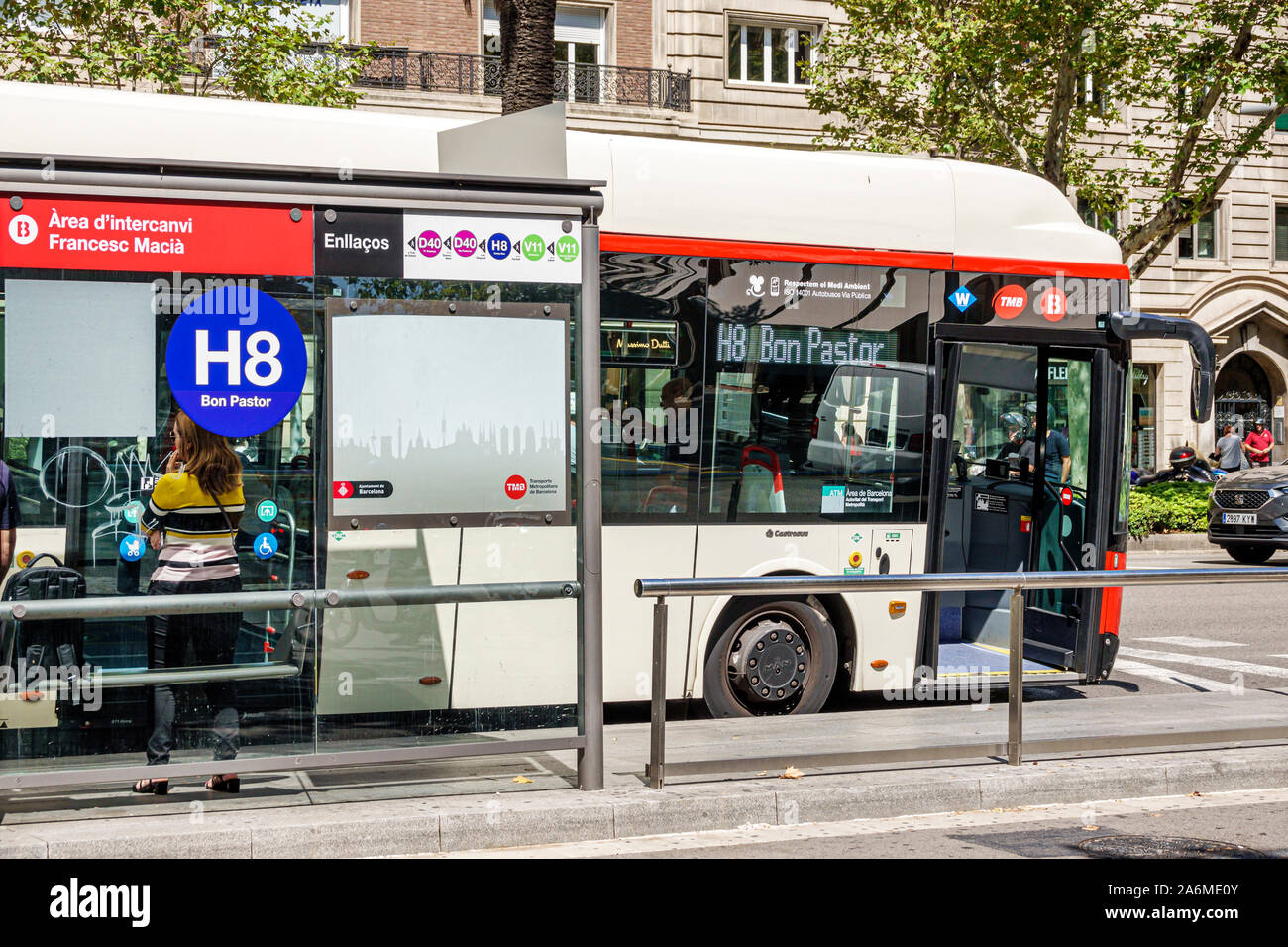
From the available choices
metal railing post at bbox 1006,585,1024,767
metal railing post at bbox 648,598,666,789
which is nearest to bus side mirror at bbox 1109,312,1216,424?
metal railing post at bbox 1006,585,1024,767

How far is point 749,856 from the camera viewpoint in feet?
18.4

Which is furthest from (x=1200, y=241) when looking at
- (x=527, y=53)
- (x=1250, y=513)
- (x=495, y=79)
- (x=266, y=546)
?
(x=266, y=546)

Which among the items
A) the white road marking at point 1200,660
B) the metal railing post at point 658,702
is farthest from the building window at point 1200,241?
the metal railing post at point 658,702

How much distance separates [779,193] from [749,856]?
434cm

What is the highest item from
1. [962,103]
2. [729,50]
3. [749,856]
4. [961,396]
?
[729,50]

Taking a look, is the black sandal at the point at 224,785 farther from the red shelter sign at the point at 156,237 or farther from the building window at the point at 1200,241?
the building window at the point at 1200,241

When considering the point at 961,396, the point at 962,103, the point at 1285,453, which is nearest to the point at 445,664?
the point at 961,396

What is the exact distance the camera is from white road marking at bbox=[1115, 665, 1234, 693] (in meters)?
10.4

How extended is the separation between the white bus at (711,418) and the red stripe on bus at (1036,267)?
2cm

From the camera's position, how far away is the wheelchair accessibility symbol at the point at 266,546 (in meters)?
6.04

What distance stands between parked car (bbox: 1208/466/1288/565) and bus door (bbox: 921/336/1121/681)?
10.8 meters

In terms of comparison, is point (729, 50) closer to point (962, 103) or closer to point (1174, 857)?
point (962, 103)

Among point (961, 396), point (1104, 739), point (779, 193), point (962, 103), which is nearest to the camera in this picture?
point (1104, 739)

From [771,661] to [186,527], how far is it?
12.4ft
